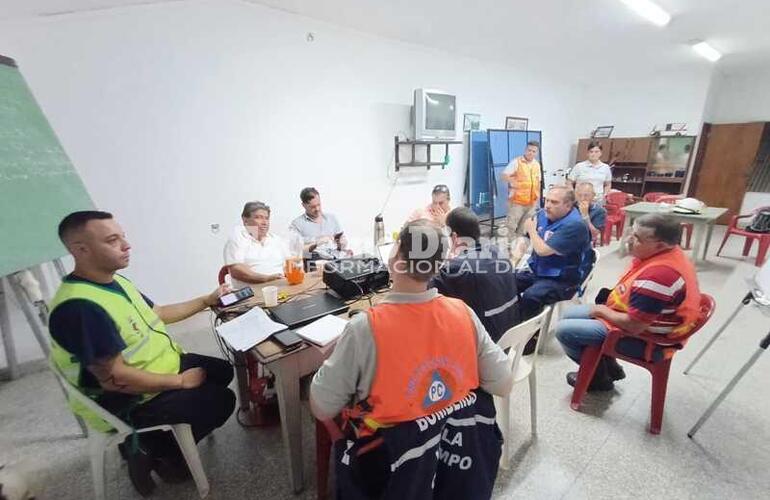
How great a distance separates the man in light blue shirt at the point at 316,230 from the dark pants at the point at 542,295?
4.46 feet

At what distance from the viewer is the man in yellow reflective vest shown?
112cm

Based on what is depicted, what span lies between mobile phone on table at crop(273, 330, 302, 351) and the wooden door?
8274mm

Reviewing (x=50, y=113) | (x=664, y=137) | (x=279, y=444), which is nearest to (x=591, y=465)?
(x=279, y=444)

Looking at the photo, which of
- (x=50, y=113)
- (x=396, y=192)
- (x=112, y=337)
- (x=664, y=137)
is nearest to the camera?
(x=112, y=337)

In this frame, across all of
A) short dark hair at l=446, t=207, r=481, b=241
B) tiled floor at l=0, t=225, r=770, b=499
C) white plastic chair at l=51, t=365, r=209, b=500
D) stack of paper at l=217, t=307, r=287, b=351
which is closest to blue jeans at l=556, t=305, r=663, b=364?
tiled floor at l=0, t=225, r=770, b=499

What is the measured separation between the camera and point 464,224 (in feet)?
5.85

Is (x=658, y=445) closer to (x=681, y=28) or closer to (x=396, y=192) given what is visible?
(x=396, y=192)

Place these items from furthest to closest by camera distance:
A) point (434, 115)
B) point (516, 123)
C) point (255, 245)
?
point (516, 123) → point (434, 115) → point (255, 245)

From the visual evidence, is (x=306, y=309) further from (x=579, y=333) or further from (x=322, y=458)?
(x=579, y=333)

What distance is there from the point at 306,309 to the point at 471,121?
4.46 m

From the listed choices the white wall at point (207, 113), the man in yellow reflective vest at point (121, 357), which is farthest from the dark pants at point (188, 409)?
the white wall at point (207, 113)

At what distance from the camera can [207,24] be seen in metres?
2.73

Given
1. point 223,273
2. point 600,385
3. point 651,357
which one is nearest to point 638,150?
point 600,385

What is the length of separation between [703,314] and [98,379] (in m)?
2.60
